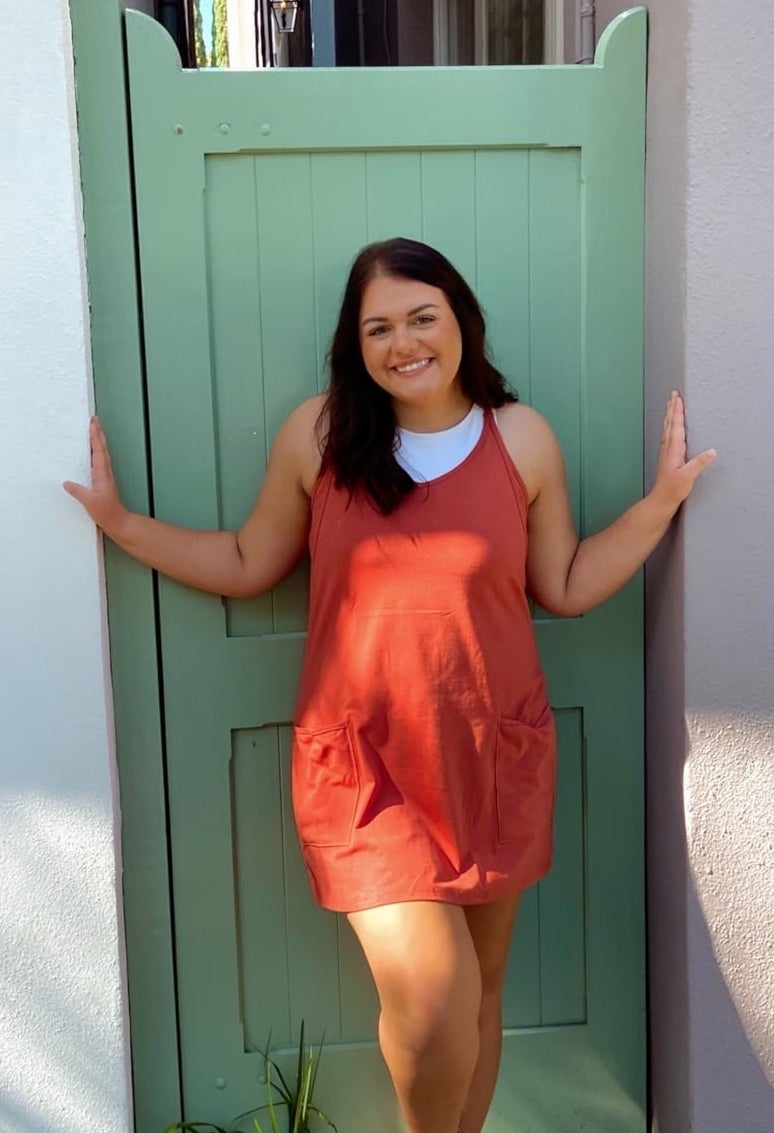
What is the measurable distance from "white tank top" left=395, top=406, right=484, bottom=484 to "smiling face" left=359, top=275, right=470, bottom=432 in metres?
0.07

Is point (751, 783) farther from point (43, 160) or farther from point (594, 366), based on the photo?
point (43, 160)

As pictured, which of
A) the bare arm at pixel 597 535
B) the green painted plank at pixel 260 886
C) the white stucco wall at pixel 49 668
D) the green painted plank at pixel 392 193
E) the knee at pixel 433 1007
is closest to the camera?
the knee at pixel 433 1007

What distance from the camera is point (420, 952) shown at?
6.35 ft

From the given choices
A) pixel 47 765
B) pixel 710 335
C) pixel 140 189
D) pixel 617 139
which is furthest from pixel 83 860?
pixel 617 139

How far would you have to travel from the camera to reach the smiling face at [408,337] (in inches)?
78.3

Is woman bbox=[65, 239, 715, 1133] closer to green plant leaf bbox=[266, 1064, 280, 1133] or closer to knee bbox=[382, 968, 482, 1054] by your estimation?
knee bbox=[382, 968, 482, 1054]

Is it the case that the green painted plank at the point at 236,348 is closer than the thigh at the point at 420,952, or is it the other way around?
the thigh at the point at 420,952

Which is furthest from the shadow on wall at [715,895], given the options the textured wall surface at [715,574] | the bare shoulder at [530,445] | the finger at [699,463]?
the bare shoulder at [530,445]

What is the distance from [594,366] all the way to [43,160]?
110 centimetres

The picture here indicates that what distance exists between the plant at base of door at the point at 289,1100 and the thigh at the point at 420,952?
57 centimetres

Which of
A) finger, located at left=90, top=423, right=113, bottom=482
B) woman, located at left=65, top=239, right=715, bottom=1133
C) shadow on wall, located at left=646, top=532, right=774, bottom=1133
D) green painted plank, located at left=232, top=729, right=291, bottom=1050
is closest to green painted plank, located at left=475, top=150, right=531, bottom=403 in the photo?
woman, located at left=65, top=239, right=715, bottom=1133

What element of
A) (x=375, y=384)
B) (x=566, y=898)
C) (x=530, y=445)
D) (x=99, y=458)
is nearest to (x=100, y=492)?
(x=99, y=458)

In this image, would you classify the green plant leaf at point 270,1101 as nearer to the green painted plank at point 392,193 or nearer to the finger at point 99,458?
the finger at point 99,458

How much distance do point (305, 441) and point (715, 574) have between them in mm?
814
